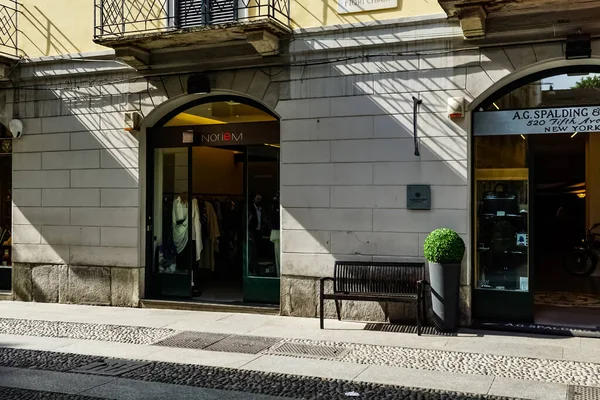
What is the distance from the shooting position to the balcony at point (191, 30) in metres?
9.68

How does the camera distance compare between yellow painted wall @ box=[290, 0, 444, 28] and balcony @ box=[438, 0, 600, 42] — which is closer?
balcony @ box=[438, 0, 600, 42]

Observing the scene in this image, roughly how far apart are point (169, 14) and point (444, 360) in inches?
291

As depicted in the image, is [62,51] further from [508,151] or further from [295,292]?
[508,151]

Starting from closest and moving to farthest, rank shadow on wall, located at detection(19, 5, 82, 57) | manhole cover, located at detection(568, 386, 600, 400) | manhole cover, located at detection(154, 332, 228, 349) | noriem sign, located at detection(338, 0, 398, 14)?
manhole cover, located at detection(568, 386, 600, 400), manhole cover, located at detection(154, 332, 228, 349), noriem sign, located at detection(338, 0, 398, 14), shadow on wall, located at detection(19, 5, 82, 57)

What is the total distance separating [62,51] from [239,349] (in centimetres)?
714

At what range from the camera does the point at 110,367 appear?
7070mm

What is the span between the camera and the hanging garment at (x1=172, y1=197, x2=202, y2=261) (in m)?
11.6

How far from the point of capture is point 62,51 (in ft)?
38.7

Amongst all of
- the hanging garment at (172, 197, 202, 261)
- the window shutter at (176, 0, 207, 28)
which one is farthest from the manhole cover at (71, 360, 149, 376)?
the window shutter at (176, 0, 207, 28)

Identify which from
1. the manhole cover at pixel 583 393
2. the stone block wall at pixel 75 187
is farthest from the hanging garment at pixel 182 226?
the manhole cover at pixel 583 393

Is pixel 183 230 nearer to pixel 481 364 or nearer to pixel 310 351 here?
pixel 310 351

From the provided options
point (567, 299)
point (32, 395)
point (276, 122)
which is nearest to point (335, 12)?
point (276, 122)

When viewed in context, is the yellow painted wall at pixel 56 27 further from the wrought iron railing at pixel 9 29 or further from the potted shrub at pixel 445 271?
the potted shrub at pixel 445 271

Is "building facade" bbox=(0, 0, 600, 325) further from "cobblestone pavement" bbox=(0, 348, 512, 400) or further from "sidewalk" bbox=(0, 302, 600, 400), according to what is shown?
"cobblestone pavement" bbox=(0, 348, 512, 400)
